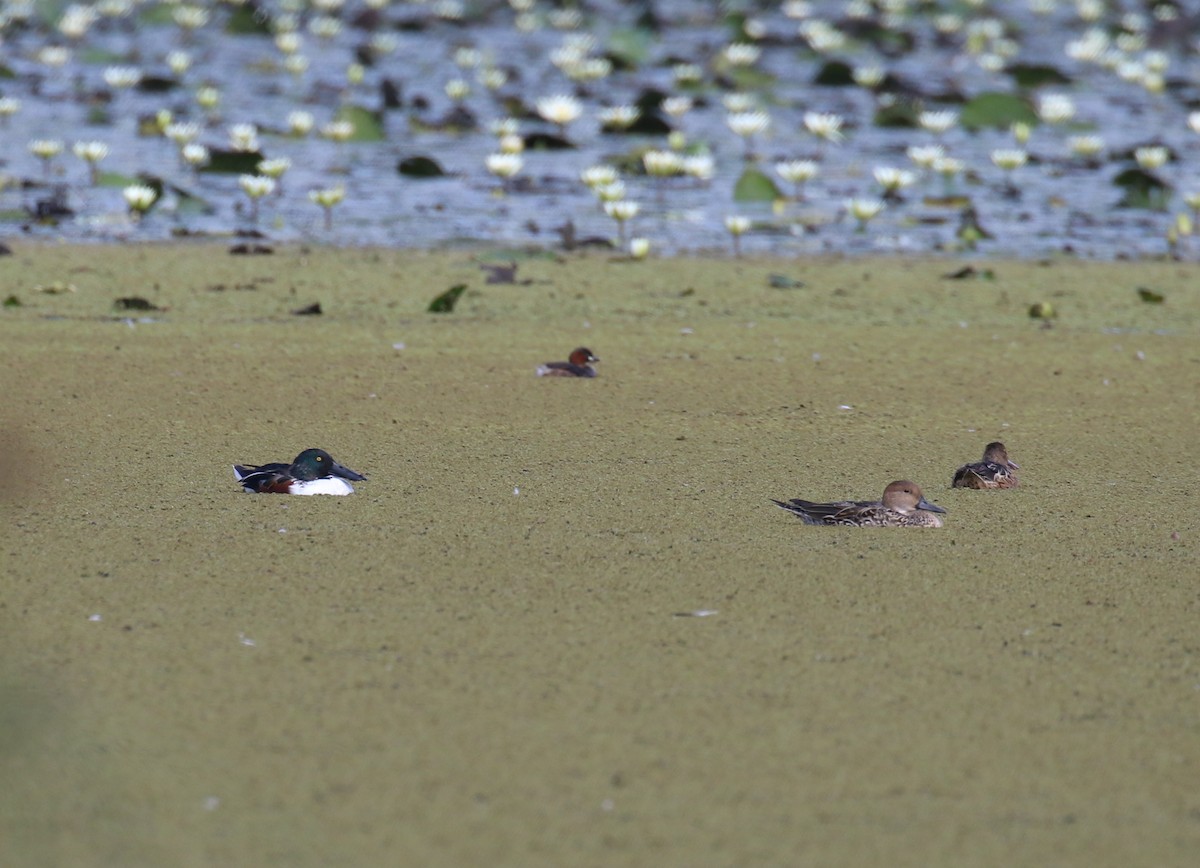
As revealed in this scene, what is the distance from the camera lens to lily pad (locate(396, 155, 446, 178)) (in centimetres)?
996

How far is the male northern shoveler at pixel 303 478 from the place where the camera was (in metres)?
4.12

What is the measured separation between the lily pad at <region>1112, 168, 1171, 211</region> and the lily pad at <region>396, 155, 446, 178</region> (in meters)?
3.85

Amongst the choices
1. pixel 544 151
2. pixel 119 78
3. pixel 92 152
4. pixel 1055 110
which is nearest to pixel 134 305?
pixel 92 152

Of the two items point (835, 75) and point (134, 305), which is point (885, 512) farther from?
point (835, 75)

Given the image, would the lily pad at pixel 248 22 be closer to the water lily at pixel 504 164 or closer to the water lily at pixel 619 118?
the water lily at pixel 619 118

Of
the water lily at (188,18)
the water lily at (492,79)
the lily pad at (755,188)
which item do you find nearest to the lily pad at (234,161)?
the lily pad at (755,188)

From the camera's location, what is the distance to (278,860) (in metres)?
2.37

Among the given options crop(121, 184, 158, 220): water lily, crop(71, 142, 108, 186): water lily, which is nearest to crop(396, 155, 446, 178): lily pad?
crop(71, 142, 108, 186): water lily

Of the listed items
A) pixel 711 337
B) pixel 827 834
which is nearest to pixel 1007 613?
pixel 827 834

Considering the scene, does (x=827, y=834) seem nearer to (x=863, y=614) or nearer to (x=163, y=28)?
(x=863, y=614)

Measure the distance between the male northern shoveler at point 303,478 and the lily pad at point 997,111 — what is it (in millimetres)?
8478

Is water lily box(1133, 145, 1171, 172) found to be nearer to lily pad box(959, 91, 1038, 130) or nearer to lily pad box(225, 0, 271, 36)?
lily pad box(959, 91, 1038, 130)

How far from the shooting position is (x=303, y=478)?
4125 mm

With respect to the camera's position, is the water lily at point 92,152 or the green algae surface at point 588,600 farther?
the water lily at point 92,152
